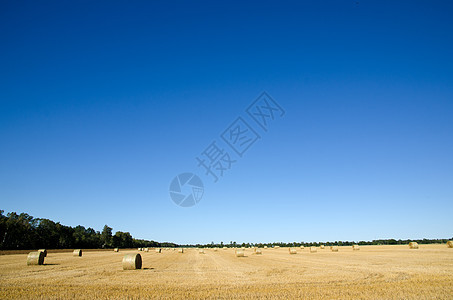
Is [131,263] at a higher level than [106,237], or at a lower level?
lower

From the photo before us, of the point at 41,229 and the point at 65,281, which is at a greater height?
the point at 41,229

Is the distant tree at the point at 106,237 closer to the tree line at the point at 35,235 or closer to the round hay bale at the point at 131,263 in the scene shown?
the tree line at the point at 35,235

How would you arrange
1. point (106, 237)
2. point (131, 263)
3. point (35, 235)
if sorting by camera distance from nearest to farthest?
point (131, 263) < point (35, 235) < point (106, 237)

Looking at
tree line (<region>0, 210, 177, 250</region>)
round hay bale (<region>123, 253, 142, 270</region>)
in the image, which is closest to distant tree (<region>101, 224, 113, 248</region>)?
tree line (<region>0, 210, 177, 250</region>)

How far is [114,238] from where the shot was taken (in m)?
150

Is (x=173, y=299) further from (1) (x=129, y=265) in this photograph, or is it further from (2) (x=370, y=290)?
(1) (x=129, y=265)

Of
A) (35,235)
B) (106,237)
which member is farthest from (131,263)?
(106,237)

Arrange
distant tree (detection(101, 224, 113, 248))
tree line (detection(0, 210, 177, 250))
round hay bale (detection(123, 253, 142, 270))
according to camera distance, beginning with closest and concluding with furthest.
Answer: round hay bale (detection(123, 253, 142, 270)) → tree line (detection(0, 210, 177, 250)) → distant tree (detection(101, 224, 113, 248))

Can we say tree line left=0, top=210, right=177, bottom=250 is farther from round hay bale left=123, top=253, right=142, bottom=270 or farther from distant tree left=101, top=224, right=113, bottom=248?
round hay bale left=123, top=253, right=142, bottom=270

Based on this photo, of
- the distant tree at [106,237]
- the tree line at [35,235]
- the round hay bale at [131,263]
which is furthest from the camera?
the distant tree at [106,237]

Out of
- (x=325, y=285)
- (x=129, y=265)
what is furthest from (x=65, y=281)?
(x=325, y=285)

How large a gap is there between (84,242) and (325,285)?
117 m

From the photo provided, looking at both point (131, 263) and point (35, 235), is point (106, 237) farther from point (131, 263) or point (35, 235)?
point (131, 263)

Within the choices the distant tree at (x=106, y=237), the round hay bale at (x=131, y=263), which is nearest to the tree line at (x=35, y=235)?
the distant tree at (x=106, y=237)
